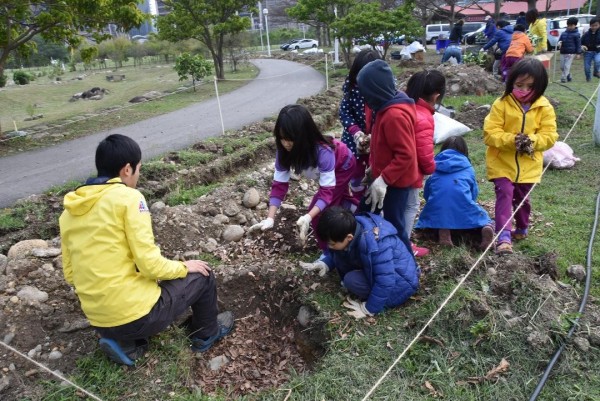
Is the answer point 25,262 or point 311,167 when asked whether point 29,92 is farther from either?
point 311,167

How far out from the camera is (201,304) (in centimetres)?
283

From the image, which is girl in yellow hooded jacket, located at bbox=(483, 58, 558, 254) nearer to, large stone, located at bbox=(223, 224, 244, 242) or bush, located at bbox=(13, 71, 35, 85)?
large stone, located at bbox=(223, 224, 244, 242)

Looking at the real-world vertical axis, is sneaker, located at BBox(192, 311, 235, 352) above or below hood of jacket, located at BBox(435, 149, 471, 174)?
below

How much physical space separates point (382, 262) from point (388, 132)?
2.63 ft

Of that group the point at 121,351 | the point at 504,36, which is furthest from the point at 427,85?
the point at 504,36

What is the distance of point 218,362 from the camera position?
2.93 metres

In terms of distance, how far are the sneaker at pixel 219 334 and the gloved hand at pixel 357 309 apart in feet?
2.67

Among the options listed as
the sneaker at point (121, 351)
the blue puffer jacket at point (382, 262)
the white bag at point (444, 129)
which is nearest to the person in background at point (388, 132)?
the blue puffer jacket at point (382, 262)

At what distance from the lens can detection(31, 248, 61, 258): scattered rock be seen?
12.1ft

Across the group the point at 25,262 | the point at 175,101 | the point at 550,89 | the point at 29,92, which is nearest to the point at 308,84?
the point at 175,101

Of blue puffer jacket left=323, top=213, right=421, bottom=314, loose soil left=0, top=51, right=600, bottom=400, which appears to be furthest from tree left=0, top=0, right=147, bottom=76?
blue puffer jacket left=323, top=213, right=421, bottom=314

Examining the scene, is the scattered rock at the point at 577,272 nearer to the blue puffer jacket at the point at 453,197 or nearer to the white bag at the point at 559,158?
the blue puffer jacket at the point at 453,197

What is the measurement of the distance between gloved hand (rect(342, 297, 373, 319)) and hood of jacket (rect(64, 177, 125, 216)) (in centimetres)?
162

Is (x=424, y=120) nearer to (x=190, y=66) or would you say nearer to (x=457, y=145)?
(x=457, y=145)
